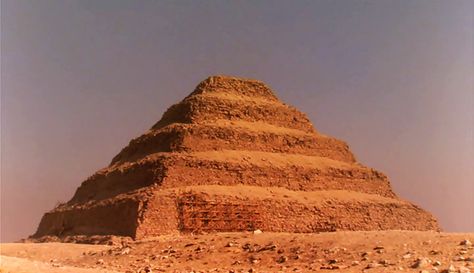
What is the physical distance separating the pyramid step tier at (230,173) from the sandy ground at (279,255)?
6971 mm

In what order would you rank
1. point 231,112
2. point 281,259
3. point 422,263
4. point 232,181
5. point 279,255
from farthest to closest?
1. point 231,112
2. point 232,181
3. point 279,255
4. point 281,259
5. point 422,263

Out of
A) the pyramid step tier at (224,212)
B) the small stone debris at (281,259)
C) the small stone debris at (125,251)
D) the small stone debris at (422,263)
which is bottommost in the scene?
the small stone debris at (422,263)

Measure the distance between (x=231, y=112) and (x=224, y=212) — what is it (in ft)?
32.6

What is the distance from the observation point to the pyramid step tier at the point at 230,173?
28.3 m

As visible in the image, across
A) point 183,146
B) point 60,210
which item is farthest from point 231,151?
point 60,210

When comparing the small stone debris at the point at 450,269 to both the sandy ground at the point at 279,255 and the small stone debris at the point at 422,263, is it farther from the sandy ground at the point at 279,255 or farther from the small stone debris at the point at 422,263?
the small stone debris at the point at 422,263

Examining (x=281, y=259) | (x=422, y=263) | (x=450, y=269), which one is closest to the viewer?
(x=450, y=269)

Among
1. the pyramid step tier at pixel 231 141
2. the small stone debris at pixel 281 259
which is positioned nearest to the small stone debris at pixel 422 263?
the small stone debris at pixel 281 259

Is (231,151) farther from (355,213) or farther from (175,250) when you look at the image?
(175,250)

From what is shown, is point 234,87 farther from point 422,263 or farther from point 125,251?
point 422,263

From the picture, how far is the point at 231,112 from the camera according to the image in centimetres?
3466

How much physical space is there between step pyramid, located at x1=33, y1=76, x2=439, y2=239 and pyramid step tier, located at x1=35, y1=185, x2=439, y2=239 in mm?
53

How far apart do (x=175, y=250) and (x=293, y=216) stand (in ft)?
35.9

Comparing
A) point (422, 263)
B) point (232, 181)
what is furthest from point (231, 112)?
point (422, 263)
